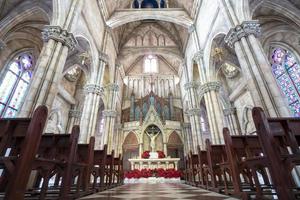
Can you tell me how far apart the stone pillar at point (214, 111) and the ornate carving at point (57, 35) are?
872 cm

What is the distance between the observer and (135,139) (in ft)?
63.6

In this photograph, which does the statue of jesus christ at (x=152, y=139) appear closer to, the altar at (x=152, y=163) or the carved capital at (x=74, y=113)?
the altar at (x=152, y=163)

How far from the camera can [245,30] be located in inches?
283

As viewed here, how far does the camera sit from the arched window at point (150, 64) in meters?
24.6

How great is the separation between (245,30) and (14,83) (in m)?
15.1

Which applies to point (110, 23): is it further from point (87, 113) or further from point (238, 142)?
point (238, 142)

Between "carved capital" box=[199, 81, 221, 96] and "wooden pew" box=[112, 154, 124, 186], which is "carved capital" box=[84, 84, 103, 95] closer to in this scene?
"wooden pew" box=[112, 154, 124, 186]

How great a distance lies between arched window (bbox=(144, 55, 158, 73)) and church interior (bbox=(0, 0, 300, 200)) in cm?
15

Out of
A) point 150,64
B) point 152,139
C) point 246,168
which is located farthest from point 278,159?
point 150,64

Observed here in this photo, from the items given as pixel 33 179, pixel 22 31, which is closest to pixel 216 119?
pixel 33 179

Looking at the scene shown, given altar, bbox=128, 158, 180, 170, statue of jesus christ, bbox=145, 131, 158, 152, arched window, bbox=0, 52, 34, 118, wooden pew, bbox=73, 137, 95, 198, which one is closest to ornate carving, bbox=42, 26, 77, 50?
wooden pew, bbox=73, 137, 95, 198

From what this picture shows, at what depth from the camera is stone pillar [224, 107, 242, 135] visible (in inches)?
606

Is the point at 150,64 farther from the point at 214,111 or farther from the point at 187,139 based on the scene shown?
the point at 214,111

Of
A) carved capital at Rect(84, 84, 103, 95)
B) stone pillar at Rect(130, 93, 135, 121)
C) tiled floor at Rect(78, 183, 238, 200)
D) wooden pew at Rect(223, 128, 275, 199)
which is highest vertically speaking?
stone pillar at Rect(130, 93, 135, 121)
